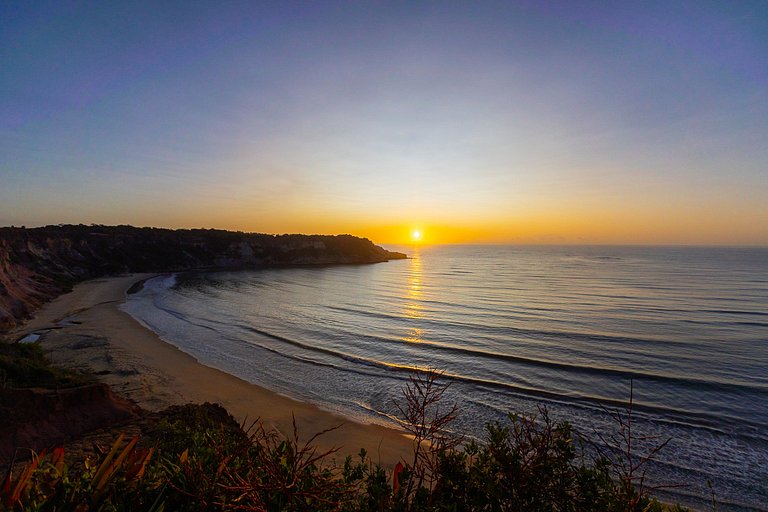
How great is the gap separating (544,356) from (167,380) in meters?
19.5

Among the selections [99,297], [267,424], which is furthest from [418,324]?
[99,297]

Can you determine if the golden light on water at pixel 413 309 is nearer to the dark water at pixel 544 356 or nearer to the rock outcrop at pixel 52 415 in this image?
the dark water at pixel 544 356

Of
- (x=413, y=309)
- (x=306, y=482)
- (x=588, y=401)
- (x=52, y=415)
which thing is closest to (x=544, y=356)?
(x=588, y=401)

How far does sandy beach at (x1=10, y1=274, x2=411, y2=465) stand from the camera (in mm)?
12789

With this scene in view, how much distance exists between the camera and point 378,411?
49.1 ft

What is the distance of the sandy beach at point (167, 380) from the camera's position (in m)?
12.8

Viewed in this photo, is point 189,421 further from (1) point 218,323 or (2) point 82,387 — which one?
(1) point 218,323

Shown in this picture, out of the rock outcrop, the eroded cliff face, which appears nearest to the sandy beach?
the rock outcrop

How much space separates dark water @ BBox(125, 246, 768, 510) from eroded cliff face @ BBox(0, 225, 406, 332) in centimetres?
898

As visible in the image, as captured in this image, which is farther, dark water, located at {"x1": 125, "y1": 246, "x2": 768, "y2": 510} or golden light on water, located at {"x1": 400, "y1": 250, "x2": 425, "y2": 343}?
golden light on water, located at {"x1": 400, "y1": 250, "x2": 425, "y2": 343}

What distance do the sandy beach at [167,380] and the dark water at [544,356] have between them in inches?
45.4

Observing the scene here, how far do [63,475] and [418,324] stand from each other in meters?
27.6

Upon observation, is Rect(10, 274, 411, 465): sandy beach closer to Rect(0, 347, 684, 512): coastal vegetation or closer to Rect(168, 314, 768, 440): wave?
Rect(168, 314, 768, 440): wave

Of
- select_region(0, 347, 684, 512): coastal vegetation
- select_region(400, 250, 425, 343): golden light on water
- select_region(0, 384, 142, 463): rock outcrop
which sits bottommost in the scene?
select_region(400, 250, 425, 343): golden light on water
